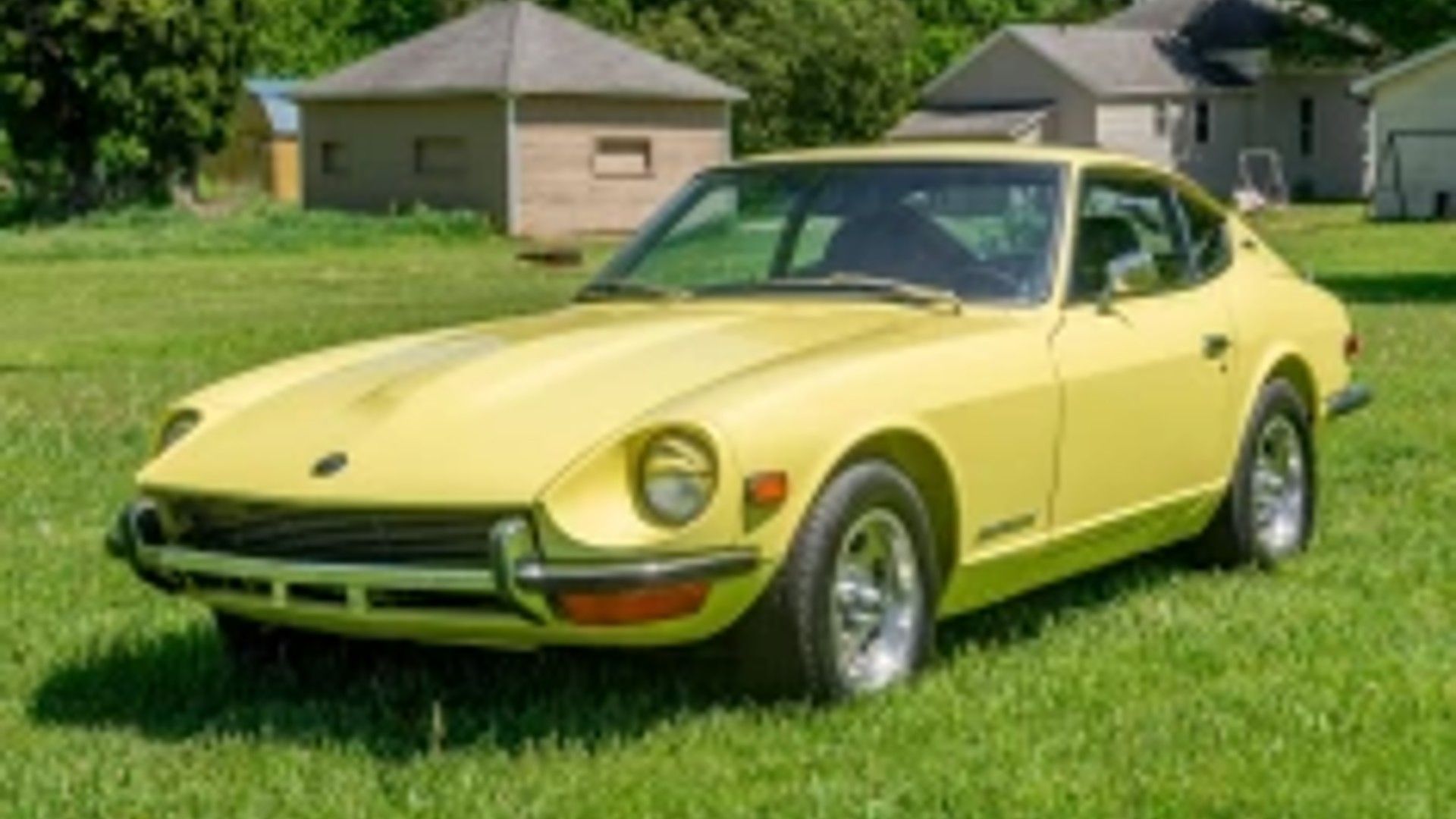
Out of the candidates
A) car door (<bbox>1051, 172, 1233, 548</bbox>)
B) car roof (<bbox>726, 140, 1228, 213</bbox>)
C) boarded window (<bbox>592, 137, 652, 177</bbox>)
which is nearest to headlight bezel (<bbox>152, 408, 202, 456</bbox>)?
car roof (<bbox>726, 140, 1228, 213</bbox>)

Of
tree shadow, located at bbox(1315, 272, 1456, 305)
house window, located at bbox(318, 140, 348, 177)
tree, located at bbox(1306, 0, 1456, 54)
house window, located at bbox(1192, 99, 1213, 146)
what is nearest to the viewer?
tree shadow, located at bbox(1315, 272, 1456, 305)

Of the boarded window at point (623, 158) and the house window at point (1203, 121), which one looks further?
the house window at point (1203, 121)

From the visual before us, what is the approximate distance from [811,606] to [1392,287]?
72.5 feet

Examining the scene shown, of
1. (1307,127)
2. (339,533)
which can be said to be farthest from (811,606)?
(1307,127)

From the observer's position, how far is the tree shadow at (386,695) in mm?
5949

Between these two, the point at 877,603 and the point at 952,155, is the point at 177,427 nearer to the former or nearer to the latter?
the point at 877,603

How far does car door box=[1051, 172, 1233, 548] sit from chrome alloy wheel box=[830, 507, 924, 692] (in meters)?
0.70

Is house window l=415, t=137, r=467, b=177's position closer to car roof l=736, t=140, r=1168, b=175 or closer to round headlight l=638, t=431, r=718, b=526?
car roof l=736, t=140, r=1168, b=175

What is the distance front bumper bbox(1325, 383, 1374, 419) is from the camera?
8.51 m

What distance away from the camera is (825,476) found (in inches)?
230

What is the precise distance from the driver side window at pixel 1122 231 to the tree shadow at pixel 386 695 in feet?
5.84

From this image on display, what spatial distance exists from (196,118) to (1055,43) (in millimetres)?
22931

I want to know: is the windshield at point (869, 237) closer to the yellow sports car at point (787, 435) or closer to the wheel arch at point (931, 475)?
the yellow sports car at point (787, 435)

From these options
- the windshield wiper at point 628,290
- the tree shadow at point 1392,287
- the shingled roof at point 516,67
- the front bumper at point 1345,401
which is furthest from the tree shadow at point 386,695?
the shingled roof at point 516,67
